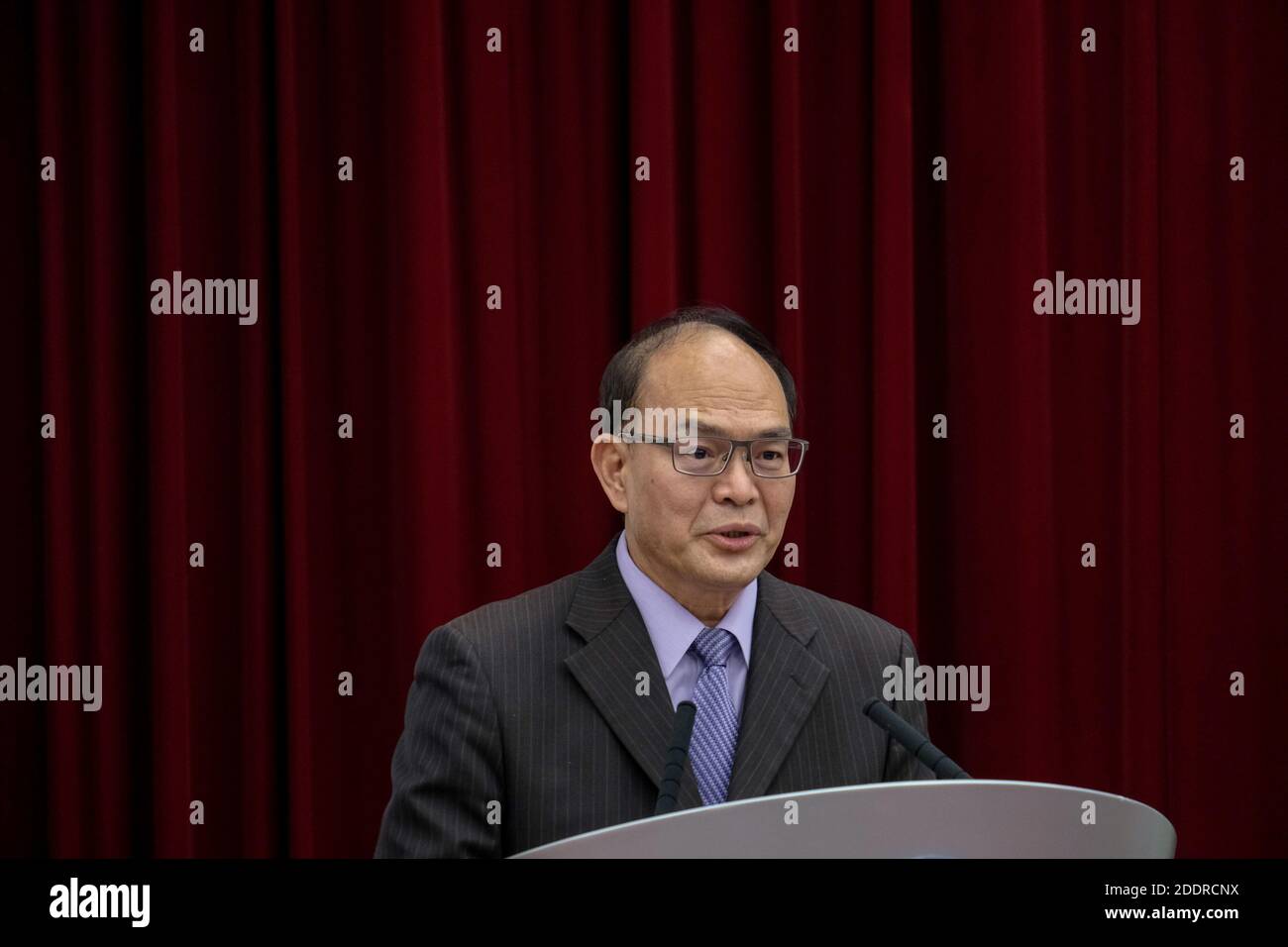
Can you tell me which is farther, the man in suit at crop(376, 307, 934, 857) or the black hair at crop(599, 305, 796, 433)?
the black hair at crop(599, 305, 796, 433)

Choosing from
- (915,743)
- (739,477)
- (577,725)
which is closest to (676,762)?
(915,743)

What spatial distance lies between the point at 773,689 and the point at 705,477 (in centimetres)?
29

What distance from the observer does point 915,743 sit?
1.18m

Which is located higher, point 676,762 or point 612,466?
point 612,466

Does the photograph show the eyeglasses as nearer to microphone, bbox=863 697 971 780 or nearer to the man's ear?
the man's ear

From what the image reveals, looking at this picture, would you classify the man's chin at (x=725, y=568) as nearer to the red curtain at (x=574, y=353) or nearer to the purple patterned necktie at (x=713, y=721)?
the purple patterned necktie at (x=713, y=721)

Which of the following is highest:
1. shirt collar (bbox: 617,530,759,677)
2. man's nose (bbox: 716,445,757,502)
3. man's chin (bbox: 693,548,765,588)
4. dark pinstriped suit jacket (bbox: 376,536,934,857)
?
man's nose (bbox: 716,445,757,502)

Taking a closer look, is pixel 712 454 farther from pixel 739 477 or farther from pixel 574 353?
pixel 574 353

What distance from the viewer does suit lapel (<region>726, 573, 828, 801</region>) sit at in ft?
4.91

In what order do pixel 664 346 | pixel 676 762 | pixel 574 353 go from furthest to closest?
pixel 574 353, pixel 664 346, pixel 676 762

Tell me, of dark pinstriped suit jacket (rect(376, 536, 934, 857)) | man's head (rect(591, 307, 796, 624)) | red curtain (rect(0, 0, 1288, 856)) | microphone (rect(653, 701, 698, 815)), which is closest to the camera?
microphone (rect(653, 701, 698, 815))

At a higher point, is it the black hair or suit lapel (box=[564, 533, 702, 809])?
the black hair

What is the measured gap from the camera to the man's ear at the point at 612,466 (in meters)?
1.71

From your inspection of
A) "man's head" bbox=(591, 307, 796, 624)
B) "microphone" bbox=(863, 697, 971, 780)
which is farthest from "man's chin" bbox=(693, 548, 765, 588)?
"microphone" bbox=(863, 697, 971, 780)
